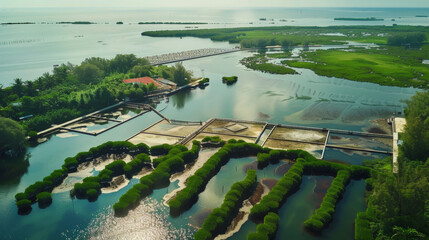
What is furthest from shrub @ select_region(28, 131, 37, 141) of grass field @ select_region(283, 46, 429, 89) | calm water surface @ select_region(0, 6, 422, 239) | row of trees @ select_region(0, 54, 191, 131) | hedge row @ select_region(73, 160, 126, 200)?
grass field @ select_region(283, 46, 429, 89)

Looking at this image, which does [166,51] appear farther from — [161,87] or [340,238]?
[340,238]

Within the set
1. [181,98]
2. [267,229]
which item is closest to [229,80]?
[181,98]

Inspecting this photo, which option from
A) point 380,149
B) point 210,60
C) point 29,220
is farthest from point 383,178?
point 210,60

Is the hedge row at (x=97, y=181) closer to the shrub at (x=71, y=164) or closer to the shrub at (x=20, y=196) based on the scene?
the shrub at (x=71, y=164)

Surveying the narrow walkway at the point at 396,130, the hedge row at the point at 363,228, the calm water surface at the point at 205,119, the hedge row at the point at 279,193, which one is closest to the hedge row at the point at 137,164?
the calm water surface at the point at 205,119

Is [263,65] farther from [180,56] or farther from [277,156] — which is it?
[277,156]
